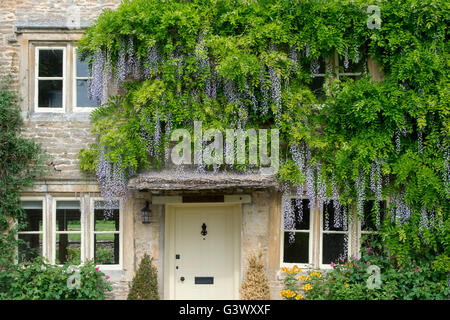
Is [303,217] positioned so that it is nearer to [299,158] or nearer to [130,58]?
[299,158]

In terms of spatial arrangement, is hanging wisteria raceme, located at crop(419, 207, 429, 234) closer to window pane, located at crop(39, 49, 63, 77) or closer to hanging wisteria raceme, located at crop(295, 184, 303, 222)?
hanging wisteria raceme, located at crop(295, 184, 303, 222)

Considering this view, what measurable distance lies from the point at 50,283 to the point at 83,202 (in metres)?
1.50

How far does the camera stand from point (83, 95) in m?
7.94

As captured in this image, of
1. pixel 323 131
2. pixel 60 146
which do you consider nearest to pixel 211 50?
pixel 323 131

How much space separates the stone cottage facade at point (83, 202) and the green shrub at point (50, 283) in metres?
0.37

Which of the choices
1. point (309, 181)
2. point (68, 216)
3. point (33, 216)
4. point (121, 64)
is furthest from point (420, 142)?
point (33, 216)

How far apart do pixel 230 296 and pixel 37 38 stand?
19.6 ft

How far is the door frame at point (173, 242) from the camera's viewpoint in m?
7.87

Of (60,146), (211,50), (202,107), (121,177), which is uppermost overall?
(211,50)

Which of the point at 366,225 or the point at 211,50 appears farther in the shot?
the point at 366,225

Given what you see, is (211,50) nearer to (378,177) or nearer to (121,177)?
(121,177)

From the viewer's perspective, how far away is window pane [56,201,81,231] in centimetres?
786

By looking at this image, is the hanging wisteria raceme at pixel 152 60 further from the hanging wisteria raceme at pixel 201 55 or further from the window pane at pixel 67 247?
the window pane at pixel 67 247

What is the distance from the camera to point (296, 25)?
727 cm
